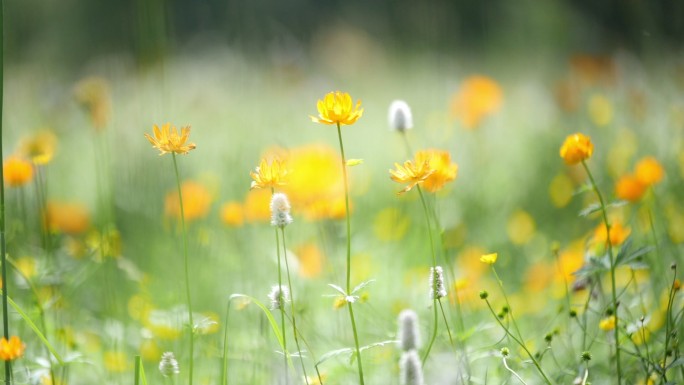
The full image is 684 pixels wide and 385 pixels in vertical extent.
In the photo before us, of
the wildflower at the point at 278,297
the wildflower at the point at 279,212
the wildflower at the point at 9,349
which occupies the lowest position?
the wildflower at the point at 9,349

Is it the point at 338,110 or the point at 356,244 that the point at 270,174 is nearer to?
the point at 338,110

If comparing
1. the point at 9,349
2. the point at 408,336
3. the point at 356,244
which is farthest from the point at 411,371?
the point at 356,244

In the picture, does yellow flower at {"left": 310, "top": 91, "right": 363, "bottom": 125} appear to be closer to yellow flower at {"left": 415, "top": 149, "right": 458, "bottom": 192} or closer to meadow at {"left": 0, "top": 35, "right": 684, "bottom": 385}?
meadow at {"left": 0, "top": 35, "right": 684, "bottom": 385}

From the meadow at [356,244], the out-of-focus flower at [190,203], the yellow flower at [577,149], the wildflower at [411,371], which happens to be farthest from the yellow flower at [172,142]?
the out-of-focus flower at [190,203]

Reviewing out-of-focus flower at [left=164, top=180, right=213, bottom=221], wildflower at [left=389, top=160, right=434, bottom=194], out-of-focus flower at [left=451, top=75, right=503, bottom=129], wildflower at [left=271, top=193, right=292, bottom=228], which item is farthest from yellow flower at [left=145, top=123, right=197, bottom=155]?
out-of-focus flower at [left=451, top=75, right=503, bottom=129]

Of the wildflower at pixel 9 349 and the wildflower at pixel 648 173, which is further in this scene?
the wildflower at pixel 648 173

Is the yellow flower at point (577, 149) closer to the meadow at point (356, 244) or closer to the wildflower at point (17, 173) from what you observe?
the meadow at point (356, 244)

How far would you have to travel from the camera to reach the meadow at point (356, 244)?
124 cm

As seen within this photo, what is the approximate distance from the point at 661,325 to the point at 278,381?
74 cm

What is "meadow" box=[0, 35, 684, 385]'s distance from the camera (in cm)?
124

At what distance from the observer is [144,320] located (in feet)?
5.67

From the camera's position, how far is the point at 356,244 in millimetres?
2361

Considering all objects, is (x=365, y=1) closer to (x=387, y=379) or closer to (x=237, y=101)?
(x=237, y=101)

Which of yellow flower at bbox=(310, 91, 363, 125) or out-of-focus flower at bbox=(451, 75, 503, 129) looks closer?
yellow flower at bbox=(310, 91, 363, 125)
